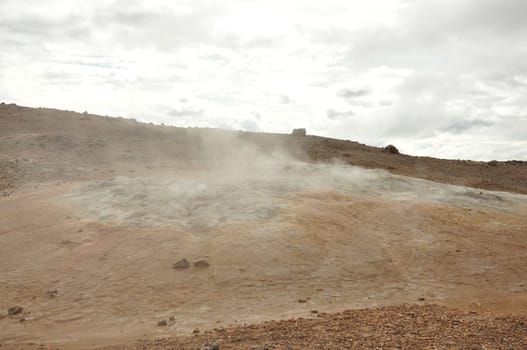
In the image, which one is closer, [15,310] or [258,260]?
[15,310]

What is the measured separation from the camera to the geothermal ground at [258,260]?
7422 millimetres

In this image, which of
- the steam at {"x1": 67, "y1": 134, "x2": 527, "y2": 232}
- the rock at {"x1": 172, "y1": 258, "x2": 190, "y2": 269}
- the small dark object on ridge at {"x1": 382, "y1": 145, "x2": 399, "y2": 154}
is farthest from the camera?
the small dark object on ridge at {"x1": 382, "y1": 145, "x2": 399, "y2": 154}

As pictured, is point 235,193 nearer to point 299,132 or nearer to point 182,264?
point 182,264

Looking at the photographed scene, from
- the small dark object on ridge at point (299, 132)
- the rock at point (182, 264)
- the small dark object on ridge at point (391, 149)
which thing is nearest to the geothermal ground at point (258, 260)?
the rock at point (182, 264)

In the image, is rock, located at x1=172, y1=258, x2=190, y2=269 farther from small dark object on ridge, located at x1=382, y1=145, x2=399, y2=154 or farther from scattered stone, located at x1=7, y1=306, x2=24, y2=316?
small dark object on ridge, located at x1=382, y1=145, x2=399, y2=154

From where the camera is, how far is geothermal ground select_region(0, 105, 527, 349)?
742 centimetres

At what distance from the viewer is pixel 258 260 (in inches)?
385

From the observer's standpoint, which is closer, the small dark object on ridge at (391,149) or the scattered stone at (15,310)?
the scattered stone at (15,310)

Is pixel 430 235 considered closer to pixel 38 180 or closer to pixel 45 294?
pixel 45 294

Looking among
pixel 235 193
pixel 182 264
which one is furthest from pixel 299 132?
pixel 182 264

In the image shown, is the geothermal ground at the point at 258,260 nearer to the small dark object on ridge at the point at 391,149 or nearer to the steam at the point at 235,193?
the steam at the point at 235,193

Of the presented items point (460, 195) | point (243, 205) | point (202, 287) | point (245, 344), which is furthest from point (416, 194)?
point (245, 344)

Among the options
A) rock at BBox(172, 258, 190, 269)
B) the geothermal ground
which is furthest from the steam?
rock at BBox(172, 258, 190, 269)

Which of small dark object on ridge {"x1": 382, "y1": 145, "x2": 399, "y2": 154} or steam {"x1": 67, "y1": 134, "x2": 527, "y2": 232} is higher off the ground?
small dark object on ridge {"x1": 382, "y1": 145, "x2": 399, "y2": 154}
